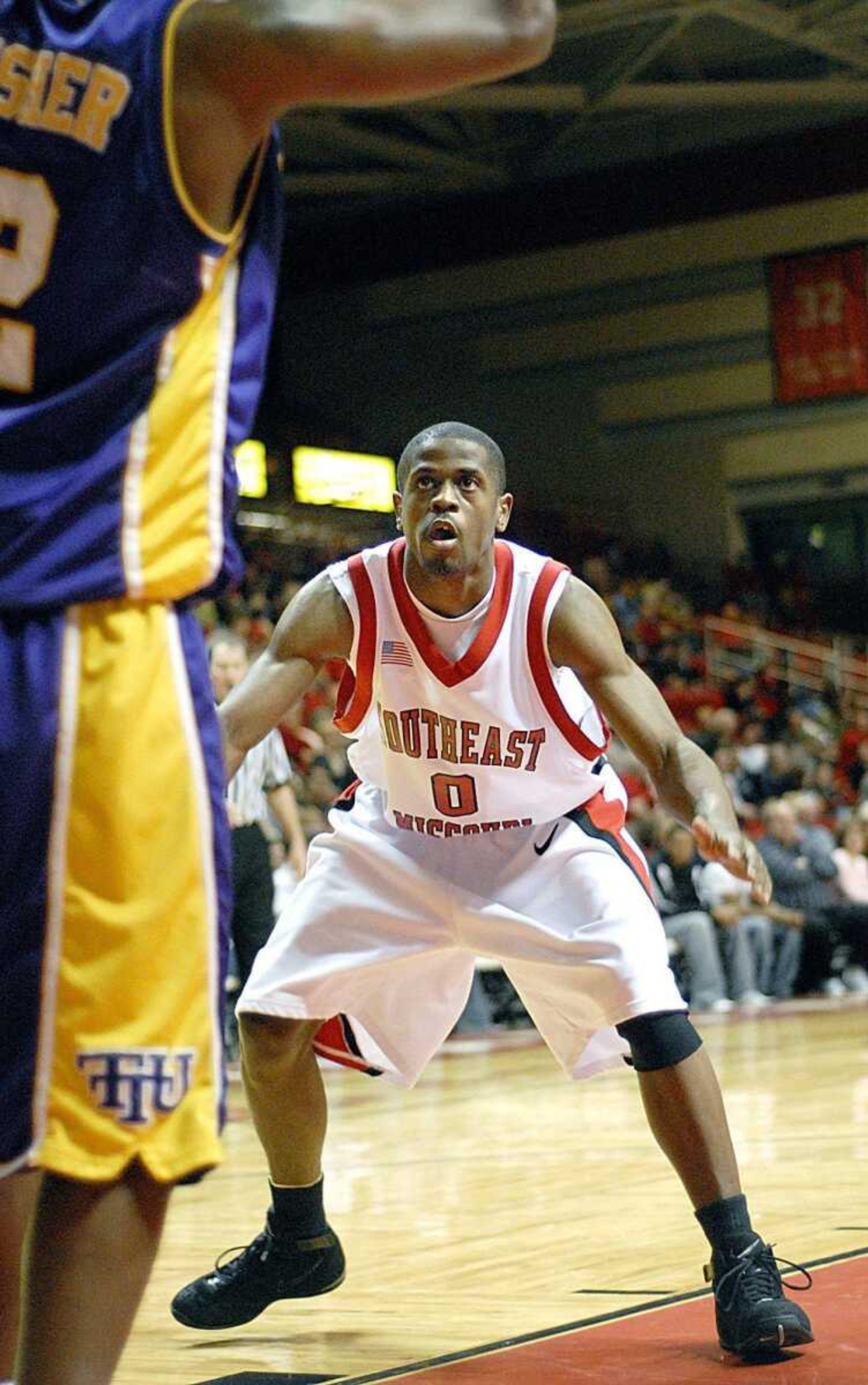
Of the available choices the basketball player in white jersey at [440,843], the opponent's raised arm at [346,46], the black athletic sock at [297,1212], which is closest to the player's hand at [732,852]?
the basketball player in white jersey at [440,843]

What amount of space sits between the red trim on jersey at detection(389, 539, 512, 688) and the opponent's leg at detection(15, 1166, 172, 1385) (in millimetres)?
1975

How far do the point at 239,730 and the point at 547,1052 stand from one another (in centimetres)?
701

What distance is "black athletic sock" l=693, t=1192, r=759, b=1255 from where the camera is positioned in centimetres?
350

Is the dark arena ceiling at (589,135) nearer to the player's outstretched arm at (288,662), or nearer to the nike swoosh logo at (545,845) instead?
the player's outstretched arm at (288,662)

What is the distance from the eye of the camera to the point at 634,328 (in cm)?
2489

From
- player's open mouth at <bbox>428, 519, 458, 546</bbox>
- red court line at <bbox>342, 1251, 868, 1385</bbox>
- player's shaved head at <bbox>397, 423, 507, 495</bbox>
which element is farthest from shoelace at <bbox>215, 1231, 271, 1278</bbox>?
player's shaved head at <bbox>397, 423, 507, 495</bbox>

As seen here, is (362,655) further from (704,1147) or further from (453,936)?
(704,1147)

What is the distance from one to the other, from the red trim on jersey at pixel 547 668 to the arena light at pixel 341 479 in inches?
804

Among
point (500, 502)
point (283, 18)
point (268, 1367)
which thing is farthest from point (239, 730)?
point (283, 18)

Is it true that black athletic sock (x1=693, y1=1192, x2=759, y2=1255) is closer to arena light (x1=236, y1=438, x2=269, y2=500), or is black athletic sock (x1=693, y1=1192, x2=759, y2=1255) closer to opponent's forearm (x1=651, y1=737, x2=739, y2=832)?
opponent's forearm (x1=651, y1=737, x2=739, y2=832)

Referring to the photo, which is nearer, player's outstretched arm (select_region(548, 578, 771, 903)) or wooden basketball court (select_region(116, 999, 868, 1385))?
player's outstretched arm (select_region(548, 578, 771, 903))

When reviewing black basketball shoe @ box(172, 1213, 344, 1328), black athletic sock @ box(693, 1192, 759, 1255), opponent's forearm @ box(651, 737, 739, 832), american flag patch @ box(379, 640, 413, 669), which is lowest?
black basketball shoe @ box(172, 1213, 344, 1328)

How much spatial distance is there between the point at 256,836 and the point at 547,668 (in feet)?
15.5

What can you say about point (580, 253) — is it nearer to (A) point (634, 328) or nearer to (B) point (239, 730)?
(A) point (634, 328)
